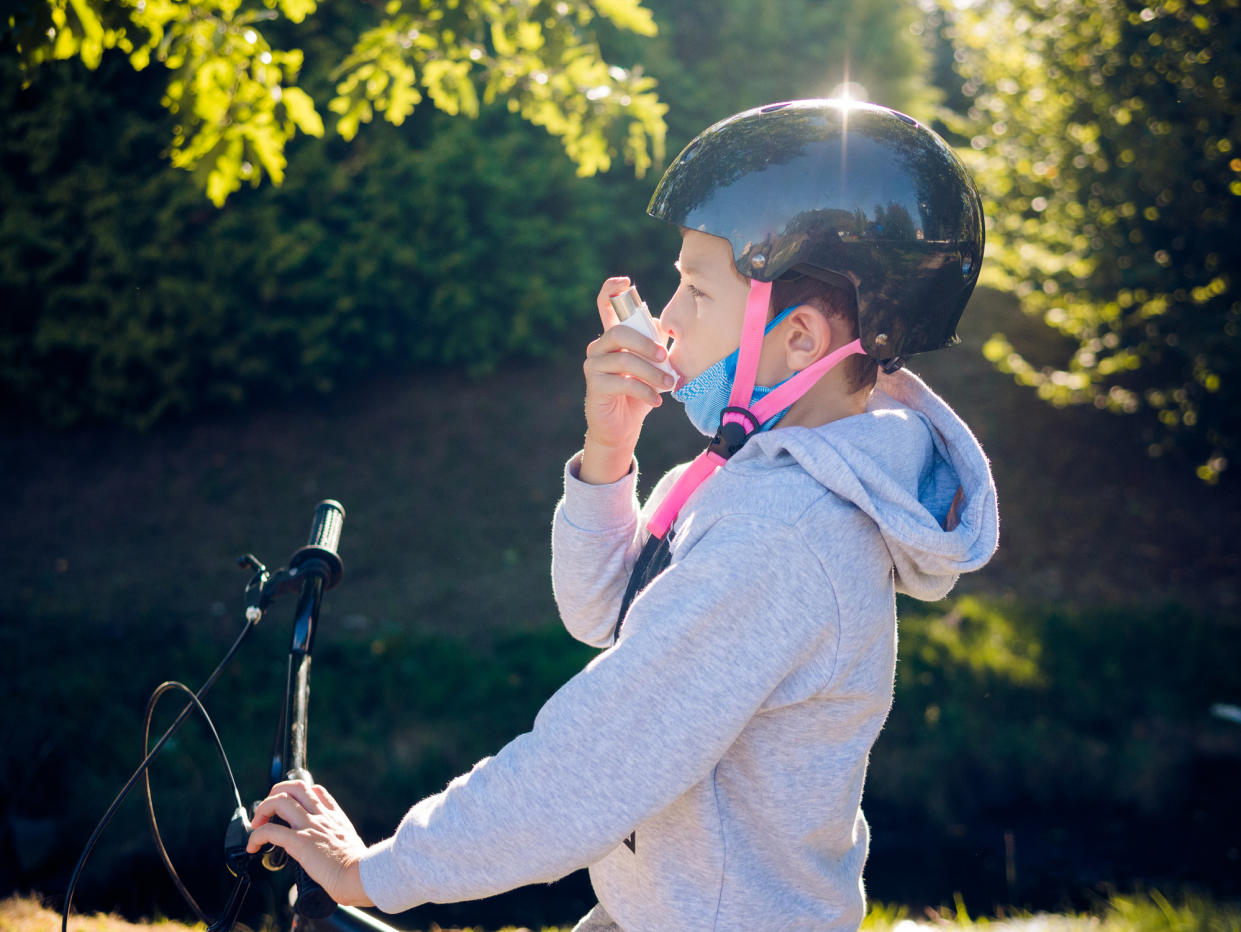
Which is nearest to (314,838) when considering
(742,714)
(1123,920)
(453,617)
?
(742,714)

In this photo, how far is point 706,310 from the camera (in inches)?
72.5

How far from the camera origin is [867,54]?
35.4ft

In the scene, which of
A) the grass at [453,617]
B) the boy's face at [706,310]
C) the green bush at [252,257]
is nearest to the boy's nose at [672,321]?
the boy's face at [706,310]

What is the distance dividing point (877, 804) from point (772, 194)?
4.38 metres

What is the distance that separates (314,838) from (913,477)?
44.2 inches

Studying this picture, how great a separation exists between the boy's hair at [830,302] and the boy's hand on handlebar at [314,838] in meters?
1.12

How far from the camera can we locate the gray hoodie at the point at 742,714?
147 cm

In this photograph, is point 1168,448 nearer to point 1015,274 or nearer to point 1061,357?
point 1015,274

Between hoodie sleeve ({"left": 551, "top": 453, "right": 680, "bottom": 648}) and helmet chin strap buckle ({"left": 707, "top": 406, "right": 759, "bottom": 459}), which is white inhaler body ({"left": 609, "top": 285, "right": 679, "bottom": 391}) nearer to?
helmet chin strap buckle ({"left": 707, "top": 406, "right": 759, "bottom": 459})

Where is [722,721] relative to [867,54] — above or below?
above

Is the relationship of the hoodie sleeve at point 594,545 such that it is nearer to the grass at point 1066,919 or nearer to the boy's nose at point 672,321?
the boy's nose at point 672,321

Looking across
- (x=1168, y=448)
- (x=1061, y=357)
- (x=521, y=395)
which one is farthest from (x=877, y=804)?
(x=1061, y=357)

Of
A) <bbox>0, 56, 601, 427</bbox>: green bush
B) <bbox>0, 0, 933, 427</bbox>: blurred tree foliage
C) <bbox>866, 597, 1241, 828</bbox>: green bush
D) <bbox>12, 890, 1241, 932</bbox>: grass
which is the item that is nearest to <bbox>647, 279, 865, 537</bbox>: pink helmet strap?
<bbox>12, 890, 1241, 932</bbox>: grass

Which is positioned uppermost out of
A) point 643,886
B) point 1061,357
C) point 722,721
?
point 722,721
